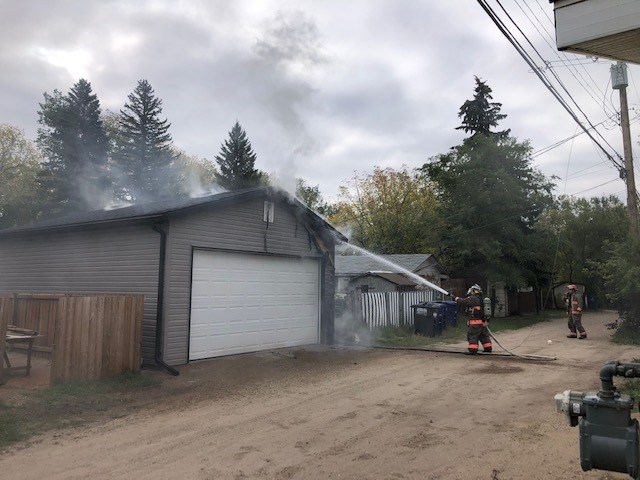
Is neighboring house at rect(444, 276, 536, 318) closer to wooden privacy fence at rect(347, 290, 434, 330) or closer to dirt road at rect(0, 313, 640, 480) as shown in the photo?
wooden privacy fence at rect(347, 290, 434, 330)

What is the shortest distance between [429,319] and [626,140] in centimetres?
→ 872

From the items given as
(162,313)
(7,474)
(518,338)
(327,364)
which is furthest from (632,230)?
(7,474)

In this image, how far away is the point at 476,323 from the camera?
11.8 meters

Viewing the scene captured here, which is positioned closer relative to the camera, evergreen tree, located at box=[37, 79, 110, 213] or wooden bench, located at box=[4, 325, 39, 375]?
wooden bench, located at box=[4, 325, 39, 375]

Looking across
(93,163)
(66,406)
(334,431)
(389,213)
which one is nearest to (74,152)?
(93,163)

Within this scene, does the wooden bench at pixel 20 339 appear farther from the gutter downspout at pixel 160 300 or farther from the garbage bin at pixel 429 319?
the garbage bin at pixel 429 319

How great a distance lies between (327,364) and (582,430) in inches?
305

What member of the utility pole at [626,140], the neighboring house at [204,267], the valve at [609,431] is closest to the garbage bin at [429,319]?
the neighboring house at [204,267]

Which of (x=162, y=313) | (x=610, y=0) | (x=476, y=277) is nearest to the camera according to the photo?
(x=610, y=0)

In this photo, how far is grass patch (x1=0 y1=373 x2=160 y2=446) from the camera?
224 inches

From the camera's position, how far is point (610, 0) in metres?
3.71

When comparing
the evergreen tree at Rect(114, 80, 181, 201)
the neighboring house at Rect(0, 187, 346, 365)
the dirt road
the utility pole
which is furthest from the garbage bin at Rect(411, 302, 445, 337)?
the evergreen tree at Rect(114, 80, 181, 201)

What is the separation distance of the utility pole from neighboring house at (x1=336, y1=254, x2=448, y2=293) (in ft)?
26.5

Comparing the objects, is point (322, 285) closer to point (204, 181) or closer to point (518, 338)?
point (518, 338)
